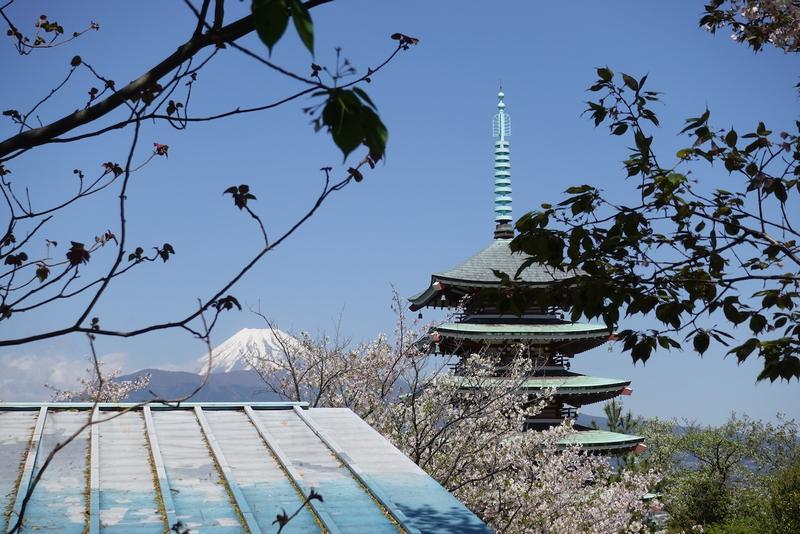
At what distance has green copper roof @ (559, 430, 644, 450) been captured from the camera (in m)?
23.7

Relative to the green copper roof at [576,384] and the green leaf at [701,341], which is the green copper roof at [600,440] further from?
the green leaf at [701,341]

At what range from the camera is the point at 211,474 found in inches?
292

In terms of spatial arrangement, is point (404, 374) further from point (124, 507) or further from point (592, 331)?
point (124, 507)

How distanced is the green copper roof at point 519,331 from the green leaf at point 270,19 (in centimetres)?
2199

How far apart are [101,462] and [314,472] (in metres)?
1.88

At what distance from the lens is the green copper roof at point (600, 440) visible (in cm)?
2373

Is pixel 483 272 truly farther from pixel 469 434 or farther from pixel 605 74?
pixel 605 74

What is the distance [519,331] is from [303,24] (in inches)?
911

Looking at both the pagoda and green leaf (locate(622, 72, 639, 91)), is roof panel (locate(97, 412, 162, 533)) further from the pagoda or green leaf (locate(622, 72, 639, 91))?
the pagoda

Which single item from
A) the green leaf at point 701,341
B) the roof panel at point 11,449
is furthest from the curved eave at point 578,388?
the green leaf at point 701,341

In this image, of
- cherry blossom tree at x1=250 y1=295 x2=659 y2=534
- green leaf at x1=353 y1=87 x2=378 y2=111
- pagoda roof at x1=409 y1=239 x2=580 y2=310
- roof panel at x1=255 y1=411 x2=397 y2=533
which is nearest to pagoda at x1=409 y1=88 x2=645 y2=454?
pagoda roof at x1=409 y1=239 x2=580 y2=310

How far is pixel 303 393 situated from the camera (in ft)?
66.7

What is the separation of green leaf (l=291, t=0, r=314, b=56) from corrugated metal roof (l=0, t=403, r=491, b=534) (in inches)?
158

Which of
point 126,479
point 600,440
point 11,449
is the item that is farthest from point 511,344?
point 126,479
